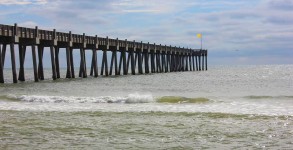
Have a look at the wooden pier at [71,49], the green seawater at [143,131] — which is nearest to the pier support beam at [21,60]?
the wooden pier at [71,49]

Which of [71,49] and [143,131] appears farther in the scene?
[71,49]

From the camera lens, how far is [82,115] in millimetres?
11625

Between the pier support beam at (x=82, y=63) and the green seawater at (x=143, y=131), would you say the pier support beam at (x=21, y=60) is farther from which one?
the green seawater at (x=143, y=131)

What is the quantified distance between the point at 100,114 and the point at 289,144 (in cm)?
574

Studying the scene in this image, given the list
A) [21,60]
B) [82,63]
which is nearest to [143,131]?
[21,60]

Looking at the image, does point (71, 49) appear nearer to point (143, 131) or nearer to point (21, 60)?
point (21, 60)

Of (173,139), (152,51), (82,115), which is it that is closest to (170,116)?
(82,115)

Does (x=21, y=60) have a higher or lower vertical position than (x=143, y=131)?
higher

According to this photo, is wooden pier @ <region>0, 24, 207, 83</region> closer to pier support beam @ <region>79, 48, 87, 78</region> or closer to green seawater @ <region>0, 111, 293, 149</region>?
pier support beam @ <region>79, 48, 87, 78</region>

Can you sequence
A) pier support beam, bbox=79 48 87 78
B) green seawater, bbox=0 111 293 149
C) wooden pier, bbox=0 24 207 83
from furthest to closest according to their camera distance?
pier support beam, bbox=79 48 87 78 < wooden pier, bbox=0 24 207 83 < green seawater, bbox=0 111 293 149

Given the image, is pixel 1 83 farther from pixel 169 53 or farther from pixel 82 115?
pixel 169 53

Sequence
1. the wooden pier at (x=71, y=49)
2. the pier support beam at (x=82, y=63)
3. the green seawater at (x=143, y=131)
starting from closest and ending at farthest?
1. the green seawater at (x=143, y=131)
2. the wooden pier at (x=71, y=49)
3. the pier support beam at (x=82, y=63)

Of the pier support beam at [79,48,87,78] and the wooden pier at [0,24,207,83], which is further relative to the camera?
the pier support beam at [79,48,87,78]

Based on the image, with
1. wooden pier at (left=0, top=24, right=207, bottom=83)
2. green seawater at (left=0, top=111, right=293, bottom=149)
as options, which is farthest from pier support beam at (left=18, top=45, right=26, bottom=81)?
green seawater at (left=0, top=111, right=293, bottom=149)
